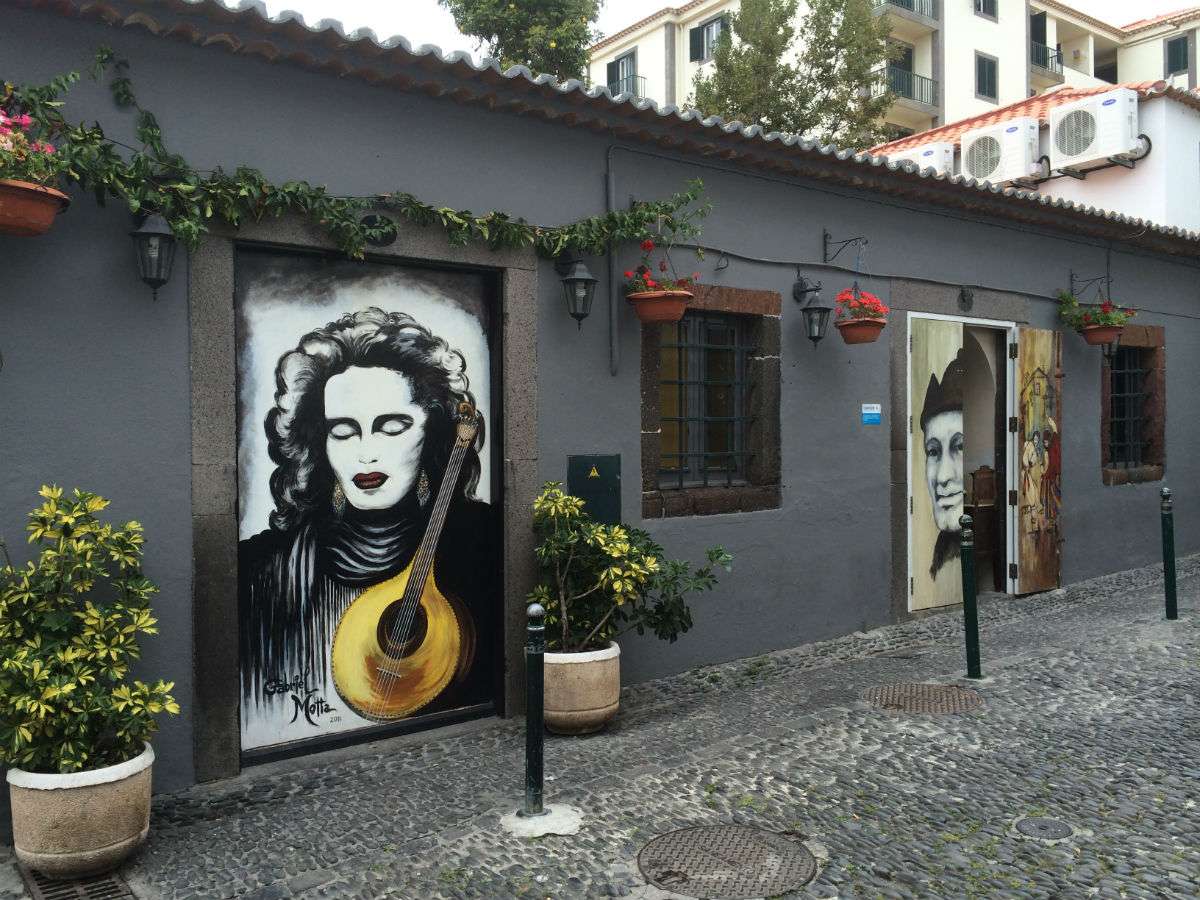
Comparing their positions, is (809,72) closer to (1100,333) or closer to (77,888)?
(1100,333)

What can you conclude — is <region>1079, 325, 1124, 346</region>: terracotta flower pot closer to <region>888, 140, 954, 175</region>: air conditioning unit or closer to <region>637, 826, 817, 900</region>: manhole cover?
<region>888, 140, 954, 175</region>: air conditioning unit

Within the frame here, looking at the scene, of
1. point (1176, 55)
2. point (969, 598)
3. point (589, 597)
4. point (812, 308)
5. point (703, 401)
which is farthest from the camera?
point (1176, 55)

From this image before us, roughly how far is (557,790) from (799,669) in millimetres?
2784

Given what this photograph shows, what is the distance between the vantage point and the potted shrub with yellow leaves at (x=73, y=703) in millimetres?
3740

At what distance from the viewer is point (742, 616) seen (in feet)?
23.3

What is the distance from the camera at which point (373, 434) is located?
550 centimetres

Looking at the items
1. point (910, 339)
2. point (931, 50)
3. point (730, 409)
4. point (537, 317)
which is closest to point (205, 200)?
point (537, 317)

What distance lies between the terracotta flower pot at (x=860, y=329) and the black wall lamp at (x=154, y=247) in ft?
16.0

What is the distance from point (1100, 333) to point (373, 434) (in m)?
7.62

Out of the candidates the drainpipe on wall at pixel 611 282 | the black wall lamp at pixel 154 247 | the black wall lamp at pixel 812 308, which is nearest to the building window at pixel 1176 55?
the black wall lamp at pixel 812 308

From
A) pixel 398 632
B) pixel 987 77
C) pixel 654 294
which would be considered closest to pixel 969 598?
pixel 654 294

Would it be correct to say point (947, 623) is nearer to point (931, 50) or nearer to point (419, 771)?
point (419, 771)

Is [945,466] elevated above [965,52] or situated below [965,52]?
below

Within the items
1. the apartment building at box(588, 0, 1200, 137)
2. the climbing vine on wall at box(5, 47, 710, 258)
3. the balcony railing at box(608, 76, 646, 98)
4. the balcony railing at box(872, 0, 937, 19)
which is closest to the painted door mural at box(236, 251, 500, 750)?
the climbing vine on wall at box(5, 47, 710, 258)
